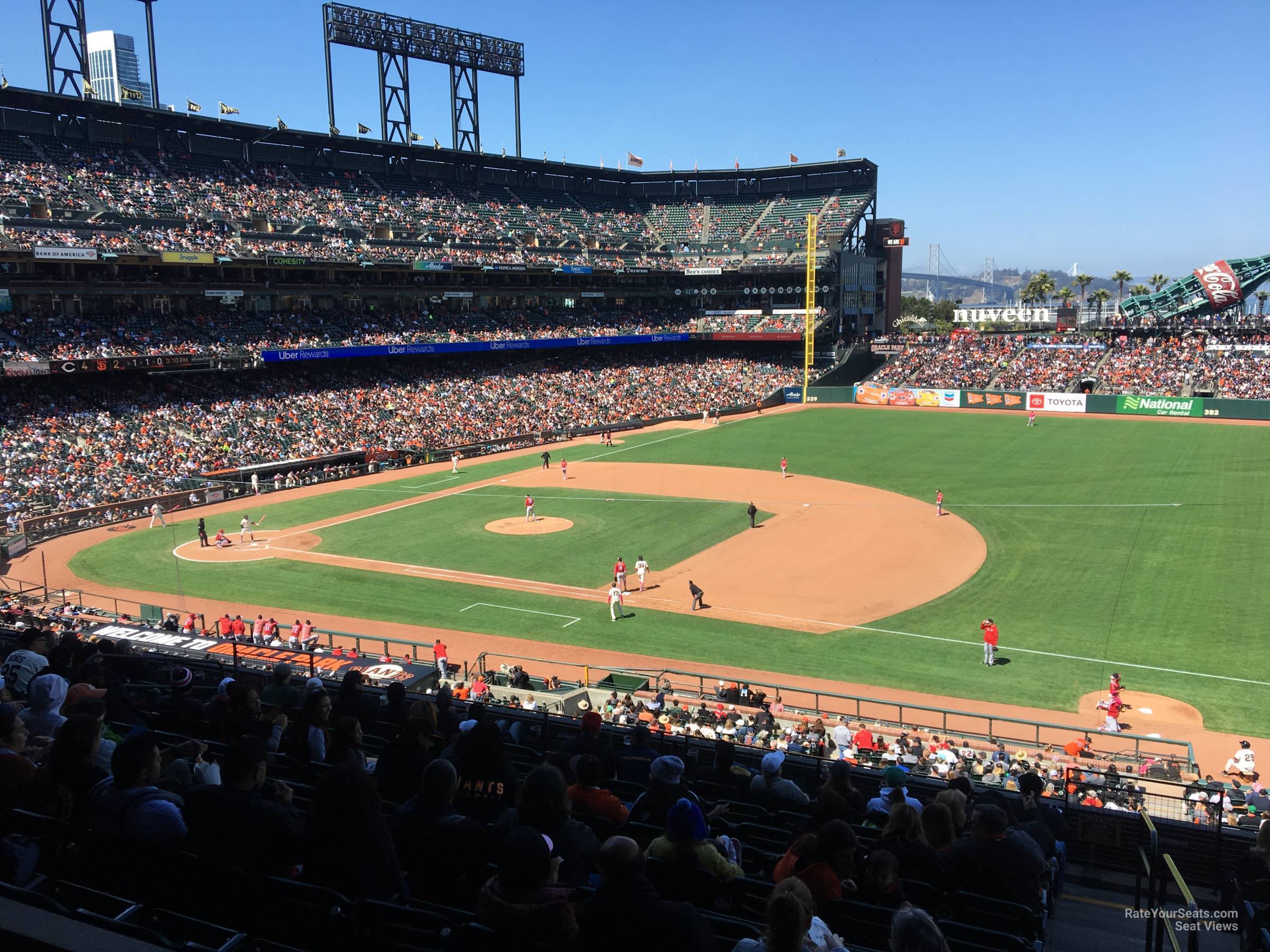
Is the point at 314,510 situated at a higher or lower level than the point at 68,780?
lower

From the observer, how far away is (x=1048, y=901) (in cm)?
746

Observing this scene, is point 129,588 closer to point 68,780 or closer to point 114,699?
point 114,699

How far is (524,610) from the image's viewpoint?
27828 mm

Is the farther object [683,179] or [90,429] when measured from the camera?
[683,179]

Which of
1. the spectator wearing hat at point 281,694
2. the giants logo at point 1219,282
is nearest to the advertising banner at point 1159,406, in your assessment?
the giants logo at point 1219,282

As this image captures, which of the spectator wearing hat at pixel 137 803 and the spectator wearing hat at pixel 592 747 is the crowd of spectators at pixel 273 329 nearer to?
the spectator wearing hat at pixel 592 747

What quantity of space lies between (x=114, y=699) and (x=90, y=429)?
42.8 meters

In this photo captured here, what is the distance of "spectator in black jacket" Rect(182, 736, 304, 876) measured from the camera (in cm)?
518

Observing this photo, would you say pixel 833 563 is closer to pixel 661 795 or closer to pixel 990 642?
pixel 990 642

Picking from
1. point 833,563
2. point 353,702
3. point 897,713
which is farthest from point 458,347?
point 353,702

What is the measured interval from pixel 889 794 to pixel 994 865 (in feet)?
8.10

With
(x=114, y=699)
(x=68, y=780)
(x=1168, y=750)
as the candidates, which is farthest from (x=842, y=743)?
(x=68, y=780)

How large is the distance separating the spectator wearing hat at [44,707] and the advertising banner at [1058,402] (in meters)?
72.9

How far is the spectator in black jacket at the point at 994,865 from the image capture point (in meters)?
5.84
